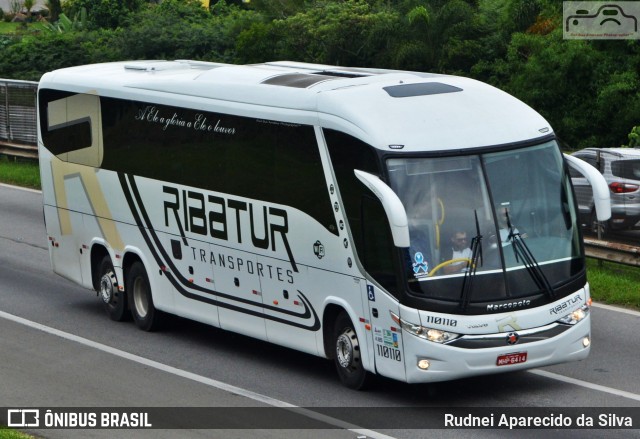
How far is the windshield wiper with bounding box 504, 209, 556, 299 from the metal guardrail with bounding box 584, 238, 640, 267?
6161 mm

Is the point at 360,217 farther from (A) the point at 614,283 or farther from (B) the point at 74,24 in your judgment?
(B) the point at 74,24

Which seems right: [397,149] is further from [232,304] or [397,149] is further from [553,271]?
[232,304]

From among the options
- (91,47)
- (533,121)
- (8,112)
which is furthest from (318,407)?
(91,47)

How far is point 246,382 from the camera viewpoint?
46.7ft

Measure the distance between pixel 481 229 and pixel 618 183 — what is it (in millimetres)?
9813

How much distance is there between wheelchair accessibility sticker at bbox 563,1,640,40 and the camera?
3070 cm

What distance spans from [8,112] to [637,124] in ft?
54.1

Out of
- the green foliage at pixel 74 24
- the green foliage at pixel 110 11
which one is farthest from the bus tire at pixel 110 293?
the green foliage at pixel 110 11

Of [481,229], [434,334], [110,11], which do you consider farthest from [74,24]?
[434,334]

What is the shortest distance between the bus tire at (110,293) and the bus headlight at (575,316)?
7.10 meters

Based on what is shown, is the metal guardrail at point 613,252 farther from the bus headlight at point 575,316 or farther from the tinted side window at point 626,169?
the bus headlight at point 575,316

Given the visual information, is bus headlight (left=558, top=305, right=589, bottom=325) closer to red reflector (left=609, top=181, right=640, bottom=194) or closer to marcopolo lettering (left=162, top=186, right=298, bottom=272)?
marcopolo lettering (left=162, top=186, right=298, bottom=272)

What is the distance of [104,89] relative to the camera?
1758cm

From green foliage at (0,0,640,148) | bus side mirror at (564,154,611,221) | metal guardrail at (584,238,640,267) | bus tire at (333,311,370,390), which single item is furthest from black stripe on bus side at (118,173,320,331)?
green foliage at (0,0,640,148)
